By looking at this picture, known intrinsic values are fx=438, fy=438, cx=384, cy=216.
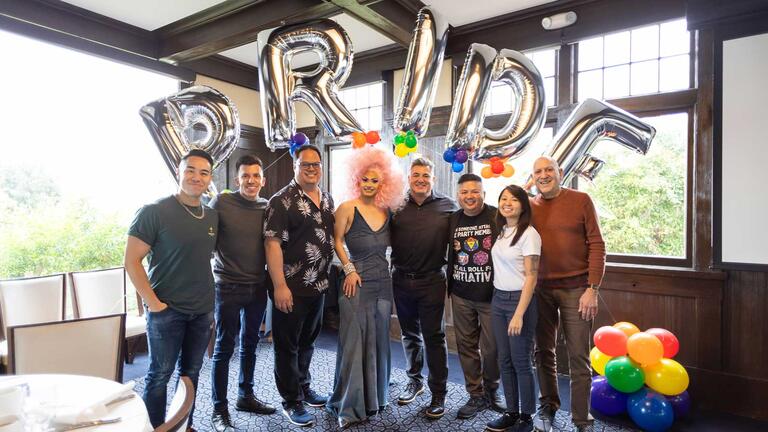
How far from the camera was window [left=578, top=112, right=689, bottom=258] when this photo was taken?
2.96 metres

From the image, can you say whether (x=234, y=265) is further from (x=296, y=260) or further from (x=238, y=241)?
(x=296, y=260)

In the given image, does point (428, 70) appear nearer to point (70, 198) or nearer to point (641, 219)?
point (641, 219)

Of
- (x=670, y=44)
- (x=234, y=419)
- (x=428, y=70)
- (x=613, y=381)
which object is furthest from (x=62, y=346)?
(x=670, y=44)

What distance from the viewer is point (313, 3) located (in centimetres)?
290

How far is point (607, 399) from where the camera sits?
253 cm

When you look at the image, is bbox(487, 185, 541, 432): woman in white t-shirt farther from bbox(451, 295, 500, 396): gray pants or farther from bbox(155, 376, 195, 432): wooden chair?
bbox(155, 376, 195, 432): wooden chair

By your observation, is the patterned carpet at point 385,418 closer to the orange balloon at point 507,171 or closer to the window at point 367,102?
the orange balloon at point 507,171

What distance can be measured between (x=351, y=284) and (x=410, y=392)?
920mm

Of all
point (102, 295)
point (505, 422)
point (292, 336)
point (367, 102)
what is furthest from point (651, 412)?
point (102, 295)

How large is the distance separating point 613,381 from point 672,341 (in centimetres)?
41

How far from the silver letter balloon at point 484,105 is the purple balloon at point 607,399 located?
57.5 inches

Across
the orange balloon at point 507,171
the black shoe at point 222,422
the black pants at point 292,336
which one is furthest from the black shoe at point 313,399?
the orange balloon at point 507,171

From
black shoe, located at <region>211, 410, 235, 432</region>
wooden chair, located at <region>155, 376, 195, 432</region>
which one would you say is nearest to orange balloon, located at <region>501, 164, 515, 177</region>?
wooden chair, located at <region>155, 376, 195, 432</region>

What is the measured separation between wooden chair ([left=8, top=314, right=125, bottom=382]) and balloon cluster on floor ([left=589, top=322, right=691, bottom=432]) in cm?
251
